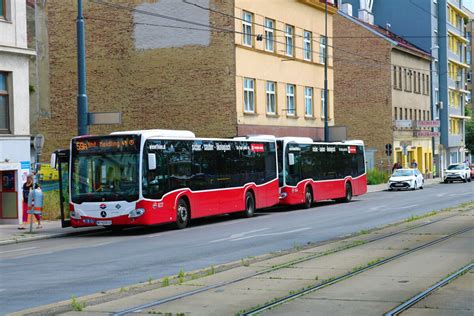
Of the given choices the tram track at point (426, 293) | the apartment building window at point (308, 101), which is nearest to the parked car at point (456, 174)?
the apartment building window at point (308, 101)

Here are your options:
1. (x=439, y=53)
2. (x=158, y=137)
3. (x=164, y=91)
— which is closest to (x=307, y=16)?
(x=164, y=91)

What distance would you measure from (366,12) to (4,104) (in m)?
57.7

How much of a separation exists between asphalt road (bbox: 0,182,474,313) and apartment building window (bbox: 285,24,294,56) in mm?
22241

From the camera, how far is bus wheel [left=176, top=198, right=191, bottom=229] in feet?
83.9

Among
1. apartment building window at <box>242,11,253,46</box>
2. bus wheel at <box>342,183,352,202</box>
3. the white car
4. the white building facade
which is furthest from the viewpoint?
the white car

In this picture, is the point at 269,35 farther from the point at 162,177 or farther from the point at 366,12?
the point at 366,12

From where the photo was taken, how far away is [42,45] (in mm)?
49750

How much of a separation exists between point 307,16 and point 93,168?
1261 inches

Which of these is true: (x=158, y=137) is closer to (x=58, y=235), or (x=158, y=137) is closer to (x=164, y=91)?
(x=58, y=235)

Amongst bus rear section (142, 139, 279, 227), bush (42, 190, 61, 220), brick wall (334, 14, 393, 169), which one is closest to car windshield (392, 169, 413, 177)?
brick wall (334, 14, 393, 169)

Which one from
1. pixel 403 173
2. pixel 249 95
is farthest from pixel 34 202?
pixel 403 173

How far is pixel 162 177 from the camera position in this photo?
24641mm

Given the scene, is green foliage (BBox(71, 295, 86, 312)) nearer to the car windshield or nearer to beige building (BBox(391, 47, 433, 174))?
the car windshield

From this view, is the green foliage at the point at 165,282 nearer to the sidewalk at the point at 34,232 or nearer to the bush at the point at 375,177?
the sidewalk at the point at 34,232
